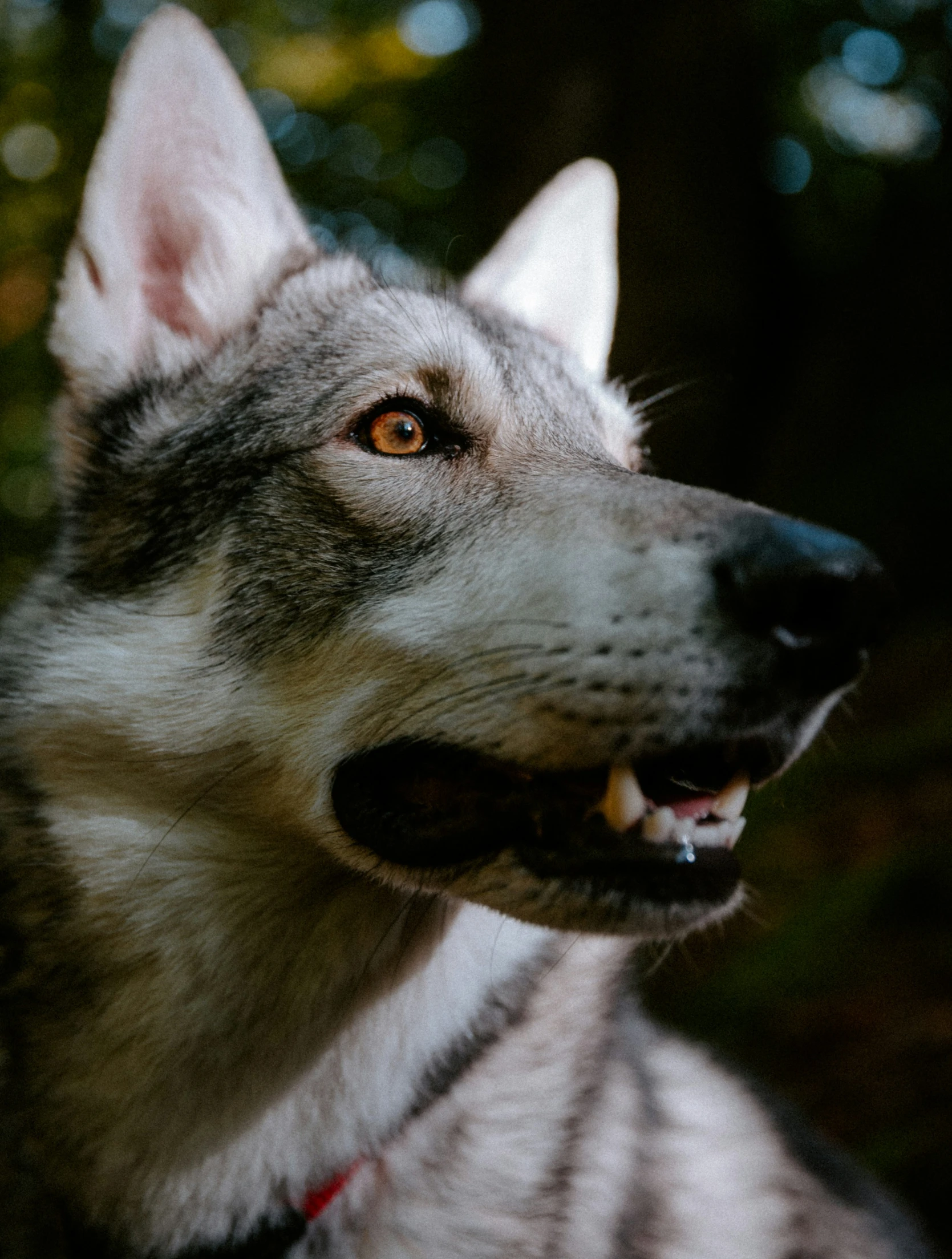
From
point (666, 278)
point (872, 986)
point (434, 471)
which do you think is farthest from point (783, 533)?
point (666, 278)

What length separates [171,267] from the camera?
2945 millimetres

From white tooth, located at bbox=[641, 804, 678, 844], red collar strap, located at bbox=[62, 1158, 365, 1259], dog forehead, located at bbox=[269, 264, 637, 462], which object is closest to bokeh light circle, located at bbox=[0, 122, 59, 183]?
dog forehead, located at bbox=[269, 264, 637, 462]

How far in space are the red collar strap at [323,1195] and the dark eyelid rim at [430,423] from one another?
1636mm

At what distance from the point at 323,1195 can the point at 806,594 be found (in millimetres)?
1636

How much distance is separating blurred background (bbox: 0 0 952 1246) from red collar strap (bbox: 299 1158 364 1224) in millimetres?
1318

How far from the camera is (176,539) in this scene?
2.51 m

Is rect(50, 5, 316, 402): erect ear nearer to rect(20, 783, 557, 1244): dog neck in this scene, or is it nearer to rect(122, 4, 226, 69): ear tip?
rect(122, 4, 226, 69): ear tip

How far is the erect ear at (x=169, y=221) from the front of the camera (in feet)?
8.58

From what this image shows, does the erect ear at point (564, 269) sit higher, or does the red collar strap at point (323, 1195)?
the erect ear at point (564, 269)

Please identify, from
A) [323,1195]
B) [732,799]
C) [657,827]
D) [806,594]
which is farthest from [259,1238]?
[806,594]

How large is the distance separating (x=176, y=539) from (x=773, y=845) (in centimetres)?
438

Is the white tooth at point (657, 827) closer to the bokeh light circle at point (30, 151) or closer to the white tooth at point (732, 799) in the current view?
the white tooth at point (732, 799)

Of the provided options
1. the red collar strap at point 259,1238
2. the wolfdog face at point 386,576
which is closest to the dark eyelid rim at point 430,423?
the wolfdog face at point 386,576

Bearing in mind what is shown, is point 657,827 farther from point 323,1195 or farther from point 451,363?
point 451,363
